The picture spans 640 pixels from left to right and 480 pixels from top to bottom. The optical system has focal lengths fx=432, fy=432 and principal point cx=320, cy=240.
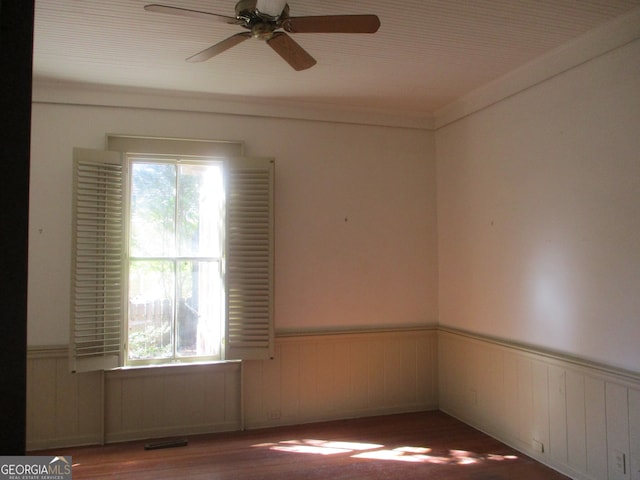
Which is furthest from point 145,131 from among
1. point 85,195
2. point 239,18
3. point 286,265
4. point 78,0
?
point 239,18

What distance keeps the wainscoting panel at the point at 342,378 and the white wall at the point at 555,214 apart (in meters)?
0.60

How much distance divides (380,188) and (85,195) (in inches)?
102

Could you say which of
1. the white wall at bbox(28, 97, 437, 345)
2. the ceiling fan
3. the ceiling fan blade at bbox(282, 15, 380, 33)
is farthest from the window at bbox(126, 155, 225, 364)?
the ceiling fan blade at bbox(282, 15, 380, 33)

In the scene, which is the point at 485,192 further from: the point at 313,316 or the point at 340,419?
the point at 340,419

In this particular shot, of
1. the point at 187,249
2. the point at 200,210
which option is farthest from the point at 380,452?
the point at 200,210

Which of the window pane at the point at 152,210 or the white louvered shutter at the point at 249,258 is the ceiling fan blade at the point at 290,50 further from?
the window pane at the point at 152,210

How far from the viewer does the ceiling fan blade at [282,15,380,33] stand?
2.00 meters

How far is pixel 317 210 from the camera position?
4.06 metres

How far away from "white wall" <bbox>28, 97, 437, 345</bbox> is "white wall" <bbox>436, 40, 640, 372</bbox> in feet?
1.29

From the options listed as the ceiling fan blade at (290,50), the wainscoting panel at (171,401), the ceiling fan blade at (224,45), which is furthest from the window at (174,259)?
the ceiling fan blade at (290,50)

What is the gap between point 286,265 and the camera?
3957 millimetres

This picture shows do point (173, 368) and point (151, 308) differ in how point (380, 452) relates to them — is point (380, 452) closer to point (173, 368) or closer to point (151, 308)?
point (173, 368)

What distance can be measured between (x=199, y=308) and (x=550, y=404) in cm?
284

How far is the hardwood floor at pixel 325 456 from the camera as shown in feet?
9.68
